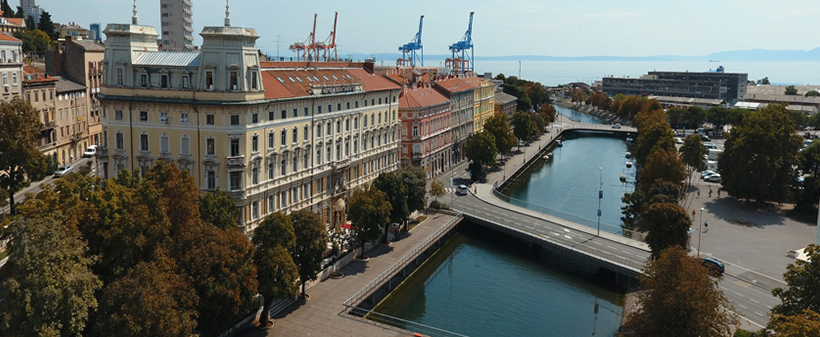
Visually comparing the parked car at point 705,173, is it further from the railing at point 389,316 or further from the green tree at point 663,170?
the railing at point 389,316

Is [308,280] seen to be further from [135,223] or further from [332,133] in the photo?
[332,133]

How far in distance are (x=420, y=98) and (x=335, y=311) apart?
175ft

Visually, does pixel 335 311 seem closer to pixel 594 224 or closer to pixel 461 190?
pixel 594 224

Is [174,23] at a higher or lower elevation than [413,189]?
higher

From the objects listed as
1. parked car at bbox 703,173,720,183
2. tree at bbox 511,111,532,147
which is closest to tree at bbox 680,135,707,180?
parked car at bbox 703,173,720,183

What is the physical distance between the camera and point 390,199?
61375 mm

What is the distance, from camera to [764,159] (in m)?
78.1

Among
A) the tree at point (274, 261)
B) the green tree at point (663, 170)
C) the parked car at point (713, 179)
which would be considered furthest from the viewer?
the parked car at point (713, 179)

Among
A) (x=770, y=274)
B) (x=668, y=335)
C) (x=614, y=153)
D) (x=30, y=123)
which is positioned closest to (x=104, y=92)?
Result: (x=30, y=123)

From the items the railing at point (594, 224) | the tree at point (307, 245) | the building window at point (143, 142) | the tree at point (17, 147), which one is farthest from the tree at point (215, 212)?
the railing at point (594, 224)

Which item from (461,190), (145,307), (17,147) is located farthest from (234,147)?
(461,190)

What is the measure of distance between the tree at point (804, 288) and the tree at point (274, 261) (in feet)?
87.9

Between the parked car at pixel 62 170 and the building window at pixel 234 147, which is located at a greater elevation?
the building window at pixel 234 147

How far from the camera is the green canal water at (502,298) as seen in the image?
49906mm
